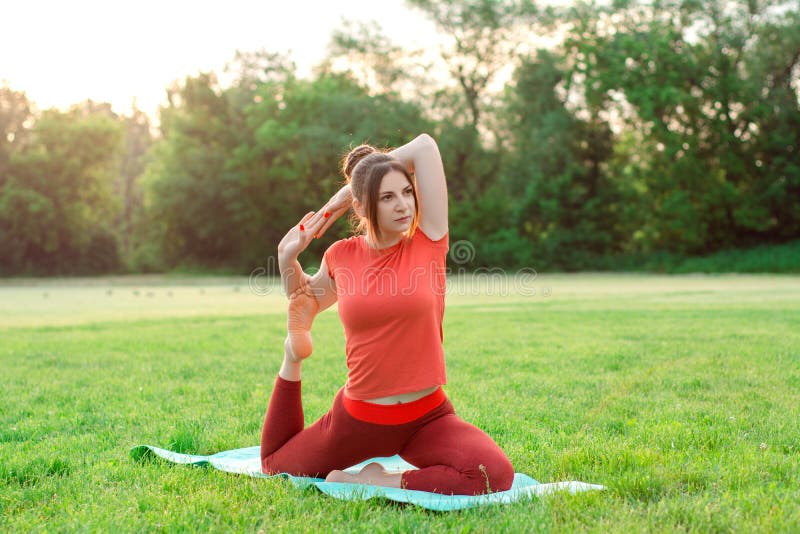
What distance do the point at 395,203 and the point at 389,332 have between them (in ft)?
1.99

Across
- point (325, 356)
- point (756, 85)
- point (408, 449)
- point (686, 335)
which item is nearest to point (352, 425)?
point (408, 449)

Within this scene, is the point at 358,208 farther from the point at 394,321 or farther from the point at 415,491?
Answer: the point at 415,491

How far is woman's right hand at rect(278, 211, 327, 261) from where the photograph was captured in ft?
11.5

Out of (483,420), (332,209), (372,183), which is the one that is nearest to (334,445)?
(332,209)

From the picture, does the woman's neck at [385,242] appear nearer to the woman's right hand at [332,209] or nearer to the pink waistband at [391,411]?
the woman's right hand at [332,209]

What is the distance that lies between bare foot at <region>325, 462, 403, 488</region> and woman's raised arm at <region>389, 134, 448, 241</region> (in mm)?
1177

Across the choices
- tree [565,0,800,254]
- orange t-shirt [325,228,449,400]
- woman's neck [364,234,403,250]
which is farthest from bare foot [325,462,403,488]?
tree [565,0,800,254]

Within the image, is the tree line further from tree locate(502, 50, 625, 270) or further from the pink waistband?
the pink waistband

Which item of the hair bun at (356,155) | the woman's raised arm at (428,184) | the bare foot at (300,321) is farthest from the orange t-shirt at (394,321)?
the hair bun at (356,155)

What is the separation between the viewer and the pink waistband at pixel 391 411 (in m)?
3.54

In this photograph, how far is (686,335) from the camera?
32.4 ft

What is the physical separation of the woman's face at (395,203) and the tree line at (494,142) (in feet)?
95.2

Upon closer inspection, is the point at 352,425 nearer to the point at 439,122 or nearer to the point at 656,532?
the point at 656,532

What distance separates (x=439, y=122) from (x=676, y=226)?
1329 cm
